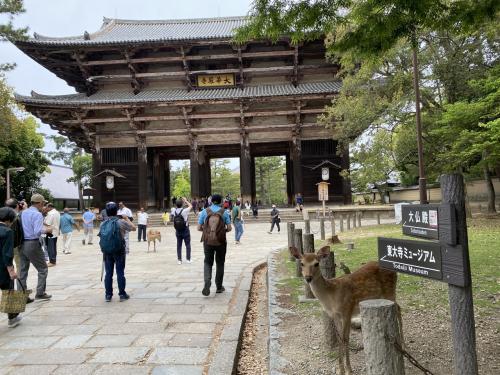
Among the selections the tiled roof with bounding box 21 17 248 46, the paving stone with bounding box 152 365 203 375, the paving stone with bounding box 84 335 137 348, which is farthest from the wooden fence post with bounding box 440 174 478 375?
the tiled roof with bounding box 21 17 248 46

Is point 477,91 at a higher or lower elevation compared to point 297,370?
higher

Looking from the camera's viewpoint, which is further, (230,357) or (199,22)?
(199,22)

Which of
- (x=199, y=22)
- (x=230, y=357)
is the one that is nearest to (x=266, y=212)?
(x=199, y=22)

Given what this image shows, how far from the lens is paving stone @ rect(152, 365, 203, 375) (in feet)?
11.5

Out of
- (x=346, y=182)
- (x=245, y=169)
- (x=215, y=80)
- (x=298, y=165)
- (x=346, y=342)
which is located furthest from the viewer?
(x=215, y=80)

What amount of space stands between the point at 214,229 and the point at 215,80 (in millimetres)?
20056

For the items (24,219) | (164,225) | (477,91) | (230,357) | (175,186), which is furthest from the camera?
(175,186)

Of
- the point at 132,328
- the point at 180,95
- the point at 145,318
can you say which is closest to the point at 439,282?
the point at 145,318

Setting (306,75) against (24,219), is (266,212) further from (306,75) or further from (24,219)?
(24,219)

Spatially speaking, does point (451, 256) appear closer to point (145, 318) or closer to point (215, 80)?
point (145, 318)

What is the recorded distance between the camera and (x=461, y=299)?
2.35m

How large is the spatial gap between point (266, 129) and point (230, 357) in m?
20.9

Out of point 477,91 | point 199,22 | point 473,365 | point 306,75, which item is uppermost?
point 199,22

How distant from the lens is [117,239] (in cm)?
604
